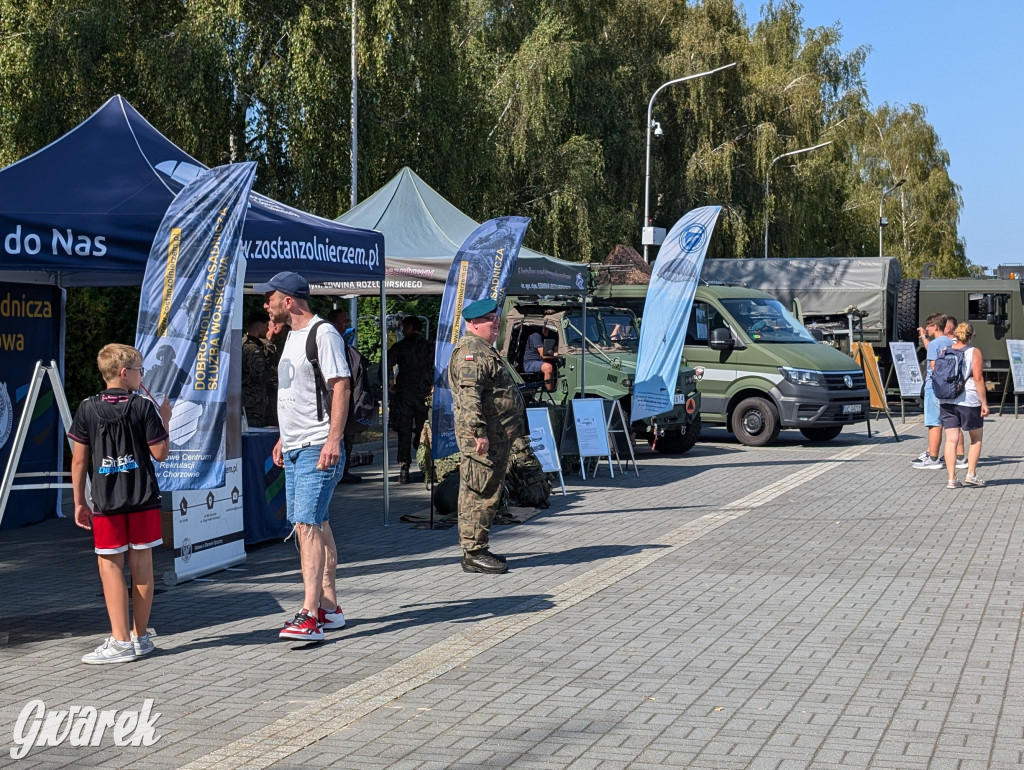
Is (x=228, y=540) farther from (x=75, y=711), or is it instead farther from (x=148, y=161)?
(x=75, y=711)

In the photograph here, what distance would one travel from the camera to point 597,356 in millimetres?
16359

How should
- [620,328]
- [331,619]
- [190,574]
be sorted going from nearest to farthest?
[331,619], [190,574], [620,328]

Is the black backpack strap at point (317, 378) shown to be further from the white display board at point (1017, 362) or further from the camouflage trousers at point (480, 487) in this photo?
the white display board at point (1017, 362)

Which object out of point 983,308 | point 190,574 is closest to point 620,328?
point 190,574

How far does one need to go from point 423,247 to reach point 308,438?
6.86 m

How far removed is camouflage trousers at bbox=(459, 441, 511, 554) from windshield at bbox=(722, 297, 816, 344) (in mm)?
10725

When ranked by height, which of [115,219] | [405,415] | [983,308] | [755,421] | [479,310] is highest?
[983,308]

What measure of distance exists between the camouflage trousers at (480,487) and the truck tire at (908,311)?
22.0 meters

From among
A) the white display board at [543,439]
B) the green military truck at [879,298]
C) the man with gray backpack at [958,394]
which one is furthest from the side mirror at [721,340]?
the green military truck at [879,298]

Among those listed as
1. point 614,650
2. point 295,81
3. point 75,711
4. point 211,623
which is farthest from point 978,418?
point 295,81

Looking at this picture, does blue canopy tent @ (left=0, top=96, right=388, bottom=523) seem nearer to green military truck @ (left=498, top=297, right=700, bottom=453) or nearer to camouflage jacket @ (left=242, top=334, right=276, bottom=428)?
camouflage jacket @ (left=242, top=334, right=276, bottom=428)

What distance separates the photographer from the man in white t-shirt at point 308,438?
22.0ft

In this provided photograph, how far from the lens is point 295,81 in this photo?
2345 centimetres

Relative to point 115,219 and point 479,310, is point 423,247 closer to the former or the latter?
point 479,310
